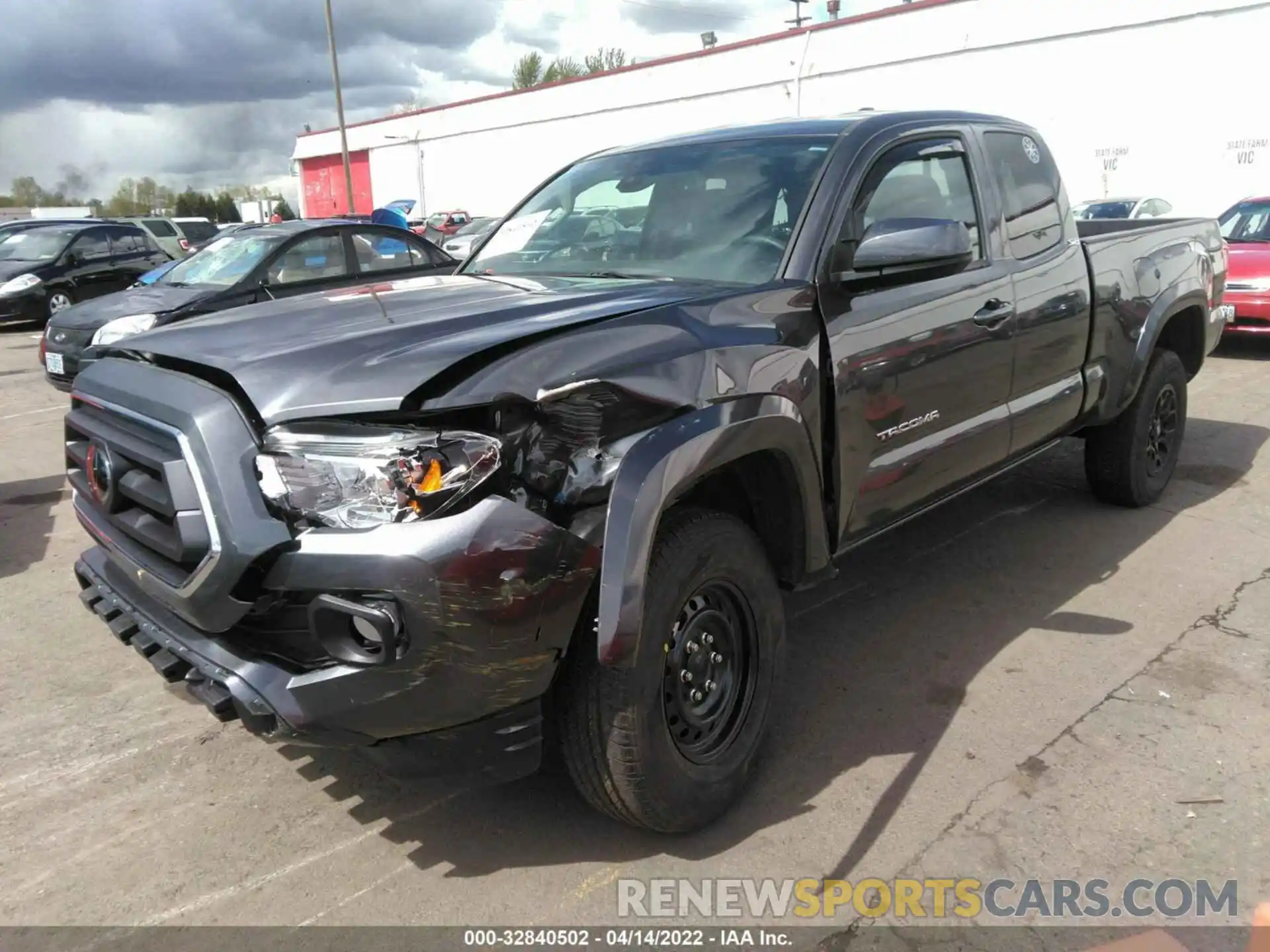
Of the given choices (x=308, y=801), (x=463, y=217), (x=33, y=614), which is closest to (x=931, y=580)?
(x=308, y=801)

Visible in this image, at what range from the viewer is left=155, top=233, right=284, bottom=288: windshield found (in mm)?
8492

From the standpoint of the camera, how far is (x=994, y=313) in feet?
12.7

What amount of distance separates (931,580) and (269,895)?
3168 mm

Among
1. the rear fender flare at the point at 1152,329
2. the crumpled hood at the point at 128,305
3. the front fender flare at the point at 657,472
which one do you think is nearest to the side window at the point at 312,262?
the crumpled hood at the point at 128,305

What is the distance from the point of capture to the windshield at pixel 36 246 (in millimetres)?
14852

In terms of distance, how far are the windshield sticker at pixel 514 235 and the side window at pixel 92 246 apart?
13.5 meters

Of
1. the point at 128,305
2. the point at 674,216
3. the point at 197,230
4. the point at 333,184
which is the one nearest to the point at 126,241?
the point at 128,305

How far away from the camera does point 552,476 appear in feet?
7.61

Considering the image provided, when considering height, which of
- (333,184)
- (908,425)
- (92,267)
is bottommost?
(908,425)

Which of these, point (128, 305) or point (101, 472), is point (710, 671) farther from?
point (128, 305)

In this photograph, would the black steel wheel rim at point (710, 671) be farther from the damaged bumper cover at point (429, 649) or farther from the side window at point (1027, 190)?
the side window at point (1027, 190)

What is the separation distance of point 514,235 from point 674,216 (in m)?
0.87

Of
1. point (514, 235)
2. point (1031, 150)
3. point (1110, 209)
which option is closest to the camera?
point (514, 235)

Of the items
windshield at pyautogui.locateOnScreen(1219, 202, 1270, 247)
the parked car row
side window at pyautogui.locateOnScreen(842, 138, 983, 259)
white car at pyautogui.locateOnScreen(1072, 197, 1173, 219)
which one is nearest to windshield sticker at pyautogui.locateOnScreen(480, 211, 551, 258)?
side window at pyautogui.locateOnScreen(842, 138, 983, 259)
